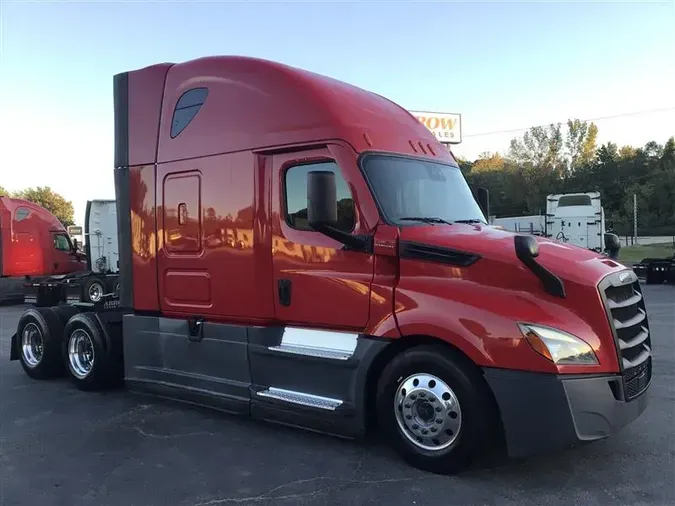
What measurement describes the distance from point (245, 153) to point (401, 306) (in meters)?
2.15

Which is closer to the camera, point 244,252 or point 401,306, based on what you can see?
point 401,306

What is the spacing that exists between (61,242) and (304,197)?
706 inches

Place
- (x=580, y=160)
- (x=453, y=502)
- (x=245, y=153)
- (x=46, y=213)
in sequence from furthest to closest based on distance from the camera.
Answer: (x=580, y=160)
(x=46, y=213)
(x=245, y=153)
(x=453, y=502)

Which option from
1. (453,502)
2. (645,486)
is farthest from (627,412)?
(453,502)

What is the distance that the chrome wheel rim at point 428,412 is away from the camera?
14.4ft

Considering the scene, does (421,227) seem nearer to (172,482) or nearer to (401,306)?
(401,306)

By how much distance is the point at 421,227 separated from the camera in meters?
4.88

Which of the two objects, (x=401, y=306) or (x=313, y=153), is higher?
(x=313, y=153)

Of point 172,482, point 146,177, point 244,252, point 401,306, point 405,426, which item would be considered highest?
point 146,177

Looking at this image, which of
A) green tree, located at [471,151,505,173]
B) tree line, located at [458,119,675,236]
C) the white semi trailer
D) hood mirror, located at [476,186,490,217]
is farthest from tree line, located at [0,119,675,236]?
hood mirror, located at [476,186,490,217]

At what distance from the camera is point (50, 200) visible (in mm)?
68125

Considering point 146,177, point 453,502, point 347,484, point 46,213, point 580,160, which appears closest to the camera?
point 453,502

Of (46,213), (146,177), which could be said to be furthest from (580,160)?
(146,177)

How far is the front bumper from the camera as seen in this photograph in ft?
13.1
